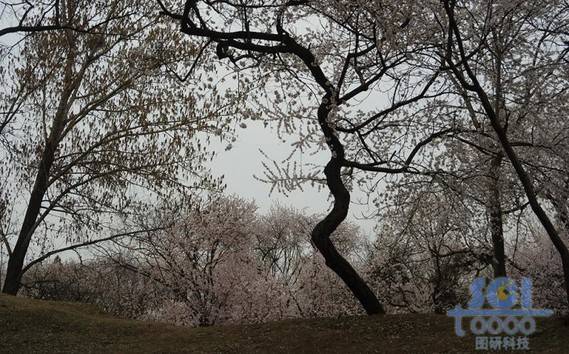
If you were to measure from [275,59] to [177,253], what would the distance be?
9.24 meters

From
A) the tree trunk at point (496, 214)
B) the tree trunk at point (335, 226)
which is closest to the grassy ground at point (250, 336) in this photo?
the tree trunk at point (335, 226)

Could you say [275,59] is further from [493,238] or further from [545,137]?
[493,238]

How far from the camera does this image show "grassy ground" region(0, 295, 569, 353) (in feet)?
18.1

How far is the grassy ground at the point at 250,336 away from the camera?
5.52 meters

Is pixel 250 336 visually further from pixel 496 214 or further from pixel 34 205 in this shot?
pixel 34 205

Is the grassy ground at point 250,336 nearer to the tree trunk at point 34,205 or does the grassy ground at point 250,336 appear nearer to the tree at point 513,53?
the tree at point 513,53

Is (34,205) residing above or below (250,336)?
above

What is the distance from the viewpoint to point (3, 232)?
1273 centimetres

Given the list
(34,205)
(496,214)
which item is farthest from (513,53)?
(34,205)

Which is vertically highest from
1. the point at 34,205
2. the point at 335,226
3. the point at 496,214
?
the point at 34,205

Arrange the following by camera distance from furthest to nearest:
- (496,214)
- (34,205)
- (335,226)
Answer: (34,205)
(496,214)
(335,226)

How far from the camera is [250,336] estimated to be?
20.8 feet

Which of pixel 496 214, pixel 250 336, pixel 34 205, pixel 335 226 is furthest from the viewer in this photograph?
pixel 34 205

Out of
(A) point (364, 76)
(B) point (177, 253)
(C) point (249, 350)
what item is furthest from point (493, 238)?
(B) point (177, 253)
